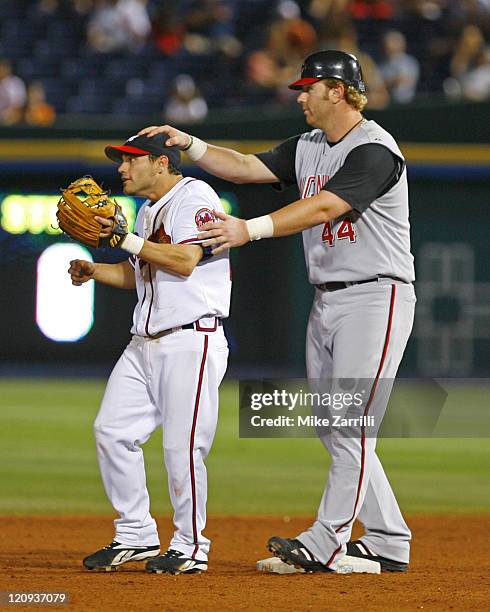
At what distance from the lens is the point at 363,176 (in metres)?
5.00

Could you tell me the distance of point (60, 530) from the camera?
662 cm

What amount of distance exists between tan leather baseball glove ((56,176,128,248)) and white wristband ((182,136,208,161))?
0.49 m

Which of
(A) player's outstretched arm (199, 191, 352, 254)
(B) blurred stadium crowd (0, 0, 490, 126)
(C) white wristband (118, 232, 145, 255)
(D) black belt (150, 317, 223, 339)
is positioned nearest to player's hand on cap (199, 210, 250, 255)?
(A) player's outstretched arm (199, 191, 352, 254)

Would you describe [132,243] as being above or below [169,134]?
below

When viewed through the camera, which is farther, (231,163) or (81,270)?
(231,163)

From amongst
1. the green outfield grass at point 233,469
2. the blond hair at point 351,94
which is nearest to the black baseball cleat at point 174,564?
the blond hair at point 351,94

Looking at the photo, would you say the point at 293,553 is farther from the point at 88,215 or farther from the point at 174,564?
the point at 88,215

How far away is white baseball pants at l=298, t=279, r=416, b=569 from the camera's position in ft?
16.6

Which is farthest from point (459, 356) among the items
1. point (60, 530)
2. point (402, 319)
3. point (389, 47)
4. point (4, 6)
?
point (402, 319)

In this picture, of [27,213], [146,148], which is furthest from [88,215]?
[27,213]

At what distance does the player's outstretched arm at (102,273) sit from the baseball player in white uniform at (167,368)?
23cm

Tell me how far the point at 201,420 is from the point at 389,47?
10387mm

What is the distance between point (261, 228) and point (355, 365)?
A: 0.65 m

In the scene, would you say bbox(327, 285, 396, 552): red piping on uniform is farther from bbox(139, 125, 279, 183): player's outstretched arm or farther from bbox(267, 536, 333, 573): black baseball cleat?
bbox(139, 125, 279, 183): player's outstretched arm
